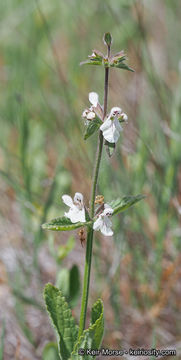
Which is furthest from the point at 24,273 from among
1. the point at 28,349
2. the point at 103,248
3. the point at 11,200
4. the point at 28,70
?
the point at 28,70

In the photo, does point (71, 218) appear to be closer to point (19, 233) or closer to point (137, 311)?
point (137, 311)

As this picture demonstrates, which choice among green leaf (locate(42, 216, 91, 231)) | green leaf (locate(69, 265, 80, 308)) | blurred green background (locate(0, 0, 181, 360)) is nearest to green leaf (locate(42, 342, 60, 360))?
blurred green background (locate(0, 0, 181, 360))

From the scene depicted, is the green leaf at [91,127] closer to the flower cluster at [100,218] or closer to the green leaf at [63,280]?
the flower cluster at [100,218]

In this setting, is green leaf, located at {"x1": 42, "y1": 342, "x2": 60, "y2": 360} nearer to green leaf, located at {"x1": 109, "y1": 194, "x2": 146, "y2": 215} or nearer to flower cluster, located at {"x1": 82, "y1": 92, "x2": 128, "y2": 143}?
green leaf, located at {"x1": 109, "y1": 194, "x2": 146, "y2": 215}

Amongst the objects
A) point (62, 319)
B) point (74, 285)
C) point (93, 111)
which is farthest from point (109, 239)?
point (93, 111)

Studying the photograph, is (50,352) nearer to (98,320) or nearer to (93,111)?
(98,320)

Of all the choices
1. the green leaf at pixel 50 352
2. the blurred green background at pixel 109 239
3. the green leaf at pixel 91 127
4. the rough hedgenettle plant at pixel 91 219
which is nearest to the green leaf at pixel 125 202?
the rough hedgenettle plant at pixel 91 219

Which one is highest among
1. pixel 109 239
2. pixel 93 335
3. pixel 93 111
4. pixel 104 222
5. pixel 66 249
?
pixel 109 239
